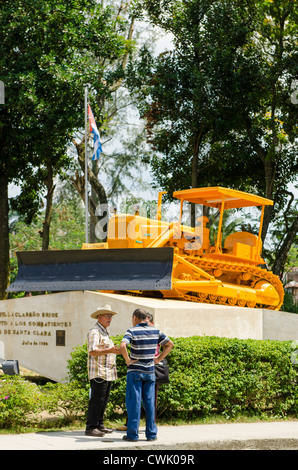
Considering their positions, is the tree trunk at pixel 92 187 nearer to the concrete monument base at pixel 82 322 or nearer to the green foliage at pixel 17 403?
the concrete monument base at pixel 82 322

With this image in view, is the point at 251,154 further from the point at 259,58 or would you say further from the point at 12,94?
the point at 12,94

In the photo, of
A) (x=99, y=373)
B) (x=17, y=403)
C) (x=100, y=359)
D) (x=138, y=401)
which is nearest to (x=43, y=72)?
(x=17, y=403)

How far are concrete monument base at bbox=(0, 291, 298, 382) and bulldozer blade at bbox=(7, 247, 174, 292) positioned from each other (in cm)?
35

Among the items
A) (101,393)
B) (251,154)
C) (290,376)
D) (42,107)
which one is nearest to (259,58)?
(251,154)

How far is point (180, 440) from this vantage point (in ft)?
27.1

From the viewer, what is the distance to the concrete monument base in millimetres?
12367

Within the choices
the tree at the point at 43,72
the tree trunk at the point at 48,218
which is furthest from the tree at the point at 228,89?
the tree trunk at the point at 48,218

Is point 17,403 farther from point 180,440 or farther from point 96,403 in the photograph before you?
point 180,440

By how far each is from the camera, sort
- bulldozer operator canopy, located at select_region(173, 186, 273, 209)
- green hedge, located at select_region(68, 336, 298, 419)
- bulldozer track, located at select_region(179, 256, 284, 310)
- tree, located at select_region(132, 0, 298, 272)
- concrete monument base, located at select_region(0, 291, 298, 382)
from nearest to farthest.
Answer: green hedge, located at select_region(68, 336, 298, 419), concrete monument base, located at select_region(0, 291, 298, 382), bulldozer track, located at select_region(179, 256, 284, 310), bulldozer operator canopy, located at select_region(173, 186, 273, 209), tree, located at select_region(132, 0, 298, 272)

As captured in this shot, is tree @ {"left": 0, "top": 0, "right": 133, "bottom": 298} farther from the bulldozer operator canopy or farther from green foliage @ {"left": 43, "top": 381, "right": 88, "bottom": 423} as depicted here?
green foliage @ {"left": 43, "top": 381, "right": 88, "bottom": 423}

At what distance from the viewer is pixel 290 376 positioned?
10.7 metres

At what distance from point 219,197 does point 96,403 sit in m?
8.33

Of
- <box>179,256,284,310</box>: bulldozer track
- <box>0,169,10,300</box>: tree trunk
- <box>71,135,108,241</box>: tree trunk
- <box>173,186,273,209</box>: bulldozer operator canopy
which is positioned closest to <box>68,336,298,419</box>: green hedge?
<box>179,256,284,310</box>: bulldozer track
